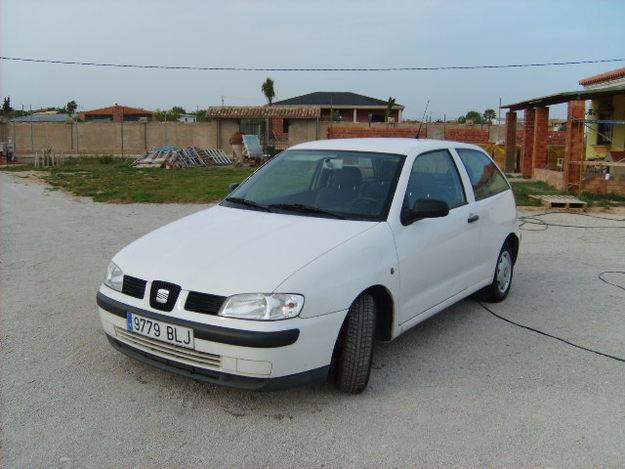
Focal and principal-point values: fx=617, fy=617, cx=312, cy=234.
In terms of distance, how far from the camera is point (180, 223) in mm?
4566

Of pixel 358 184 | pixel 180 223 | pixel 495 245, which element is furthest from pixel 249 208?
→ pixel 495 245

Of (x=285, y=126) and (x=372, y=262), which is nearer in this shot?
(x=372, y=262)

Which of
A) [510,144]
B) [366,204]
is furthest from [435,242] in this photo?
[510,144]

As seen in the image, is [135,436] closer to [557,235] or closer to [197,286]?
[197,286]

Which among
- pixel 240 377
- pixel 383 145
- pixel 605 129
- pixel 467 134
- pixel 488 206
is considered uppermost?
pixel 467 134

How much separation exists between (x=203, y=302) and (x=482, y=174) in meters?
3.32

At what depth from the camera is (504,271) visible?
596 centimetres

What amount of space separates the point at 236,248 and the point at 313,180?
1344 millimetres

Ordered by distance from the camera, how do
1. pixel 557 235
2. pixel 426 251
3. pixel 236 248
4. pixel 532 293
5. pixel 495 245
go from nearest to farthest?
pixel 236 248
pixel 426 251
pixel 495 245
pixel 532 293
pixel 557 235

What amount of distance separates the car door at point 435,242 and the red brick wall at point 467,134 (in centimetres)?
2773

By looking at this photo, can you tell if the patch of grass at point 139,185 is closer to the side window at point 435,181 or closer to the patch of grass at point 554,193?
the patch of grass at point 554,193

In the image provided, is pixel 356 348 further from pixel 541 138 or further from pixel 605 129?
pixel 605 129

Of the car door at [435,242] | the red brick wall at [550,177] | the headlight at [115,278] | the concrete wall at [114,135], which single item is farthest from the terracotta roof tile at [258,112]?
the headlight at [115,278]

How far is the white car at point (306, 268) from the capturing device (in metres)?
3.39
